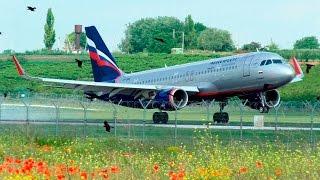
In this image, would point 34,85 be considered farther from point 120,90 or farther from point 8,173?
point 8,173

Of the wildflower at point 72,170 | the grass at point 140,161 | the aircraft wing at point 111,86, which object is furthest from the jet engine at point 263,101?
the wildflower at point 72,170

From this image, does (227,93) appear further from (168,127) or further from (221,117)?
(168,127)

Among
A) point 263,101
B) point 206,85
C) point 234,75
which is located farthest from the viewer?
point 206,85

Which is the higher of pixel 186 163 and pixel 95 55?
pixel 95 55

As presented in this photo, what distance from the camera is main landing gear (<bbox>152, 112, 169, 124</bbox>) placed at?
2520 inches

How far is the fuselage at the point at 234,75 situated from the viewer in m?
60.6

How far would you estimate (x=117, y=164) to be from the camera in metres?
27.4

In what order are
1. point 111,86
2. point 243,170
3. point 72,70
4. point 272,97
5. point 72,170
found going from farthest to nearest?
point 72,70 → point 111,86 → point 272,97 → point 243,170 → point 72,170

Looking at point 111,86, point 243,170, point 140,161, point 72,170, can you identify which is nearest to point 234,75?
point 111,86

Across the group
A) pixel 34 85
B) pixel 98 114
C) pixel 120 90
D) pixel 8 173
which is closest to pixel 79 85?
pixel 120 90

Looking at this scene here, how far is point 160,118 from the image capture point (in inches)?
2530

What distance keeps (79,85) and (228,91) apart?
10.1 metres

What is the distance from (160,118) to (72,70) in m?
77.8

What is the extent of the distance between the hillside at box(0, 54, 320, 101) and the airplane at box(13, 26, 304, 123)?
40.6 m
